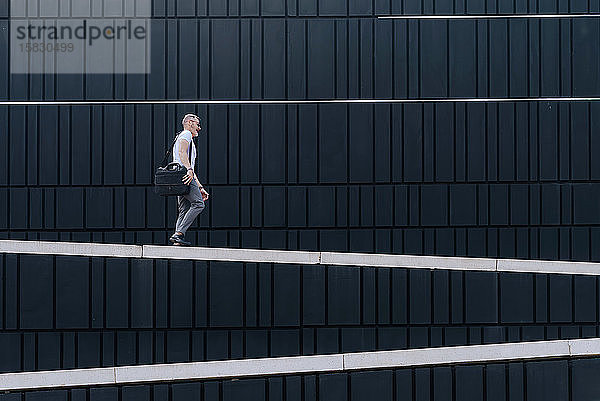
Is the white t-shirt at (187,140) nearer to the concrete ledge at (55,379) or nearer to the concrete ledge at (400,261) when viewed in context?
the concrete ledge at (400,261)

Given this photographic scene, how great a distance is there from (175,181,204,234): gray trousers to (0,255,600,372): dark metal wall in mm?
440

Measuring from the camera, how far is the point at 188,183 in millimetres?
7230

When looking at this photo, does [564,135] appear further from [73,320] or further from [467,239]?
[73,320]

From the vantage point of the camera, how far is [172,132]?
731 centimetres

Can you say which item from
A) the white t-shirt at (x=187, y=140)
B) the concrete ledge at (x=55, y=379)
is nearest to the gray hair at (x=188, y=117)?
the white t-shirt at (x=187, y=140)

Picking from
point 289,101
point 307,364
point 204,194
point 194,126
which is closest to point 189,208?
point 204,194

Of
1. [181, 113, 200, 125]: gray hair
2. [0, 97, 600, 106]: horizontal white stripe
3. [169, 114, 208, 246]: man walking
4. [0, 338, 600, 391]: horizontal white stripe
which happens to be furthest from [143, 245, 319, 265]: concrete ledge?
[0, 97, 600, 106]: horizontal white stripe

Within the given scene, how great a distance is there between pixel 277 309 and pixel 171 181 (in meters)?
1.92

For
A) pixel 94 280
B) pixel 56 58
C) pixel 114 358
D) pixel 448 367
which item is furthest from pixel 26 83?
pixel 448 367

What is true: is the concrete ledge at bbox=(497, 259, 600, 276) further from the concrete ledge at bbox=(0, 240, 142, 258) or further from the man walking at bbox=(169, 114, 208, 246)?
the concrete ledge at bbox=(0, 240, 142, 258)

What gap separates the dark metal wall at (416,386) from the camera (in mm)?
7250

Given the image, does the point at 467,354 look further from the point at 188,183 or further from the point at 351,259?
the point at 188,183

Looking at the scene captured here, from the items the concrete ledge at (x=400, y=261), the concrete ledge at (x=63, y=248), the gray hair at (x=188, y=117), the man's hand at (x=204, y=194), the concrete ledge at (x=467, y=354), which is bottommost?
the concrete ledge at (x=467, y=354)

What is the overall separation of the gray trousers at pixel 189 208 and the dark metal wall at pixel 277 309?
44 cm
